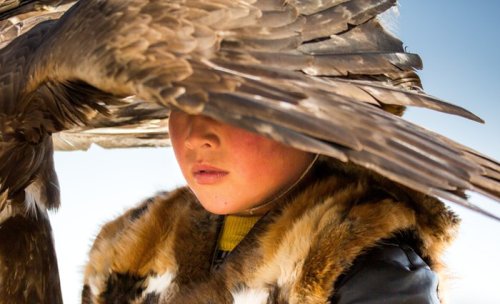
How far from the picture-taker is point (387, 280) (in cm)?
169

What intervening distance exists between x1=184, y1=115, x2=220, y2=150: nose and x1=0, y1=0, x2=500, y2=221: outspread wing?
0.17 meters

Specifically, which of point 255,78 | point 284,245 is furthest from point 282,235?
point 255,78

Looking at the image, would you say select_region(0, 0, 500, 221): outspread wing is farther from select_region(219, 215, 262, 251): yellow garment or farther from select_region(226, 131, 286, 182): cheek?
select_region(219, 215, 262, 251): yellow garment

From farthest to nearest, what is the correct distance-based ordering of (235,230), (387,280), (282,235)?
1. (235,230)
2. (282,235)
3. (387,280)

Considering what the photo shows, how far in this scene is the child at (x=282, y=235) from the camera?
1.71m

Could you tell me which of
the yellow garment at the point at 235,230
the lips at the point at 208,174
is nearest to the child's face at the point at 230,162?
the lips at the point at 208,174

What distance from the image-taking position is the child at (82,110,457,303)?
1705mm

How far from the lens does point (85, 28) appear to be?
192 cm

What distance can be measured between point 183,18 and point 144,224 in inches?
22.6

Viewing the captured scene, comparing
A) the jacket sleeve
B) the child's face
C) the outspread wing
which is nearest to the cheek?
the child's face

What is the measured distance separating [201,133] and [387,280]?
19.1 inches

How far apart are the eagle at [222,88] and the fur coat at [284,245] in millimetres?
205

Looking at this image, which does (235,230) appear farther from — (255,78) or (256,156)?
(255,78)

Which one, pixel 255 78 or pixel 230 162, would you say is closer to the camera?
pixel 255 78
